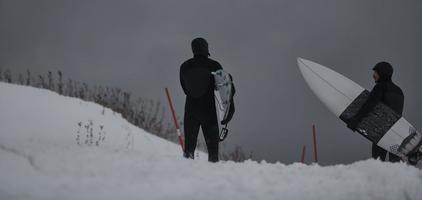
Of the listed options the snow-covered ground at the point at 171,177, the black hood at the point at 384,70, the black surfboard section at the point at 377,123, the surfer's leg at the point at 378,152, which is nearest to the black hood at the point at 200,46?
the snow-covered ground at the point at 171,177

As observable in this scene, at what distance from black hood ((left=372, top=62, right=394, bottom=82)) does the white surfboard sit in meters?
0.88

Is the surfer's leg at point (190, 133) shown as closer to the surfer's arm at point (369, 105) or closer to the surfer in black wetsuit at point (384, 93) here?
the surfer's arm at point (369, 105)

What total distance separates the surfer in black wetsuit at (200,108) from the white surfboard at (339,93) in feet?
8.40

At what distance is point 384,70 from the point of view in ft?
25.0

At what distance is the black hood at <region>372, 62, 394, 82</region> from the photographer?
25.0ft

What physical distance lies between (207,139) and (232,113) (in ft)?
1.74

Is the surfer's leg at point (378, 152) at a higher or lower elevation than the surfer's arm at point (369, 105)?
lower

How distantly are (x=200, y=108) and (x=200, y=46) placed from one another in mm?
858

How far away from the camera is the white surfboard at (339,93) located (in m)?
8.02

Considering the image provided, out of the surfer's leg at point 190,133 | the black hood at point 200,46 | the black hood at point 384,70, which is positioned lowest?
the surfer's leg at point 190,133

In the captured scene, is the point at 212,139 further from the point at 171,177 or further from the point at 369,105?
the point at 369,105

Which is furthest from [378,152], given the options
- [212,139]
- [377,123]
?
[212,139]

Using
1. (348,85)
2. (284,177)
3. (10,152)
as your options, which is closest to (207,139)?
(284,177)

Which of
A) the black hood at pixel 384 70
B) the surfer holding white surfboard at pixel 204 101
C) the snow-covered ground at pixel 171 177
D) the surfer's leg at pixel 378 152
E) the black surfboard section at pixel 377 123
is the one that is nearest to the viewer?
the snow-covered ground at pixel 171 177
